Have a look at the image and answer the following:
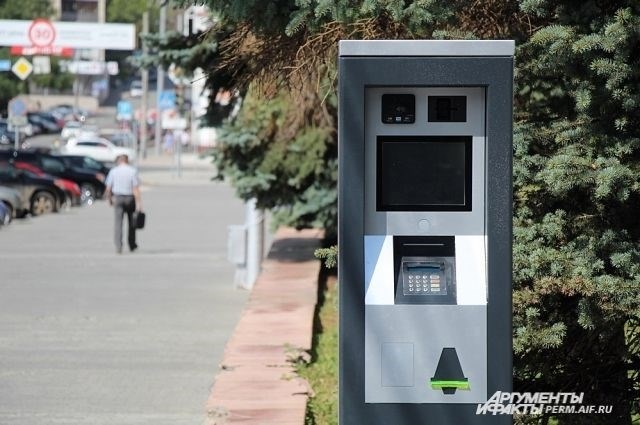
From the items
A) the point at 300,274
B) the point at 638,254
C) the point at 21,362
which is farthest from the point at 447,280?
the point at 300,274

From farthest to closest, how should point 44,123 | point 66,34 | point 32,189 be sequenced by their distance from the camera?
1. point 44,123
2. point 66,34
3. point 32,189

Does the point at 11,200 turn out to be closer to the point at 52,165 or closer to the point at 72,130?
the point at 52,165

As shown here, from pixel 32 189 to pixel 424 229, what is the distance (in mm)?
29446

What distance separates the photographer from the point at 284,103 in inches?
606

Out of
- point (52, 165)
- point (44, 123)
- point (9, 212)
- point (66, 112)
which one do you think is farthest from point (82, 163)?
point (66, 112)

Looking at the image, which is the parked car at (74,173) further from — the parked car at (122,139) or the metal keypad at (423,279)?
the metal keypad at (423,279)

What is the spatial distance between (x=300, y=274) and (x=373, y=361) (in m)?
9.49

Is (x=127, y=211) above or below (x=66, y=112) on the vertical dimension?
below

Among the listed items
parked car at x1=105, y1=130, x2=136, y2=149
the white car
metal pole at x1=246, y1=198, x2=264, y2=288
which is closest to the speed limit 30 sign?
the white car

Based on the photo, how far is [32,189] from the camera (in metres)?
33.6

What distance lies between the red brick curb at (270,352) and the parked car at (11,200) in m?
16.6

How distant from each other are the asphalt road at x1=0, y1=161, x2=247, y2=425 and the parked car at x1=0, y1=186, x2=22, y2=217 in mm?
4587

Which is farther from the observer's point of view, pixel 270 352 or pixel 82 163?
pixel 82 163

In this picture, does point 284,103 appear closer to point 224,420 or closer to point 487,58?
point 224,420
